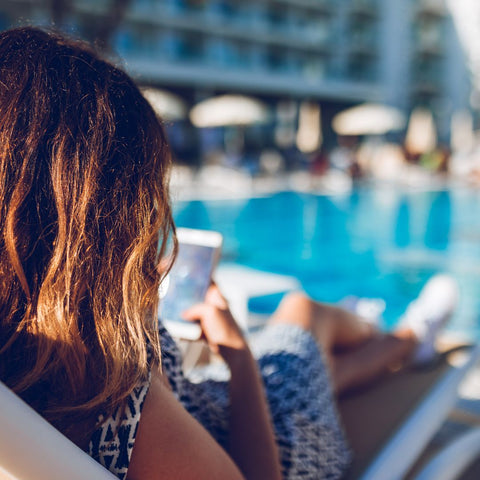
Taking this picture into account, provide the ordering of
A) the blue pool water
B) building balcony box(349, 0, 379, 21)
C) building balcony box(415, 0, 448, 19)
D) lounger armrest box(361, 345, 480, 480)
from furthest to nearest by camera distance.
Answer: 1. building balcony box(415, 0, 448, 19)
2. building balcony box(349, 0, 379, 21)
3. the blue pool water
4. lounger armrest box(361, 345, 480, 480)

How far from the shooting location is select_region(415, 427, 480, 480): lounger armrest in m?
1.32

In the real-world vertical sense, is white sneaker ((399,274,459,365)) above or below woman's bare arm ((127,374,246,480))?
below

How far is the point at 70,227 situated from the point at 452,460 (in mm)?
1037

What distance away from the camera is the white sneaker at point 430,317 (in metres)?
2.05

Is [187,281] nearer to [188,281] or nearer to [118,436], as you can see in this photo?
[188,281]

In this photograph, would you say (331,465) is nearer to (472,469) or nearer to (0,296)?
(472,469)

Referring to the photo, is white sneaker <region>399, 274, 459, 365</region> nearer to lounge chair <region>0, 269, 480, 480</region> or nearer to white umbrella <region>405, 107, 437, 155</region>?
lounge chair <region>0, 269, 480, 480</region>

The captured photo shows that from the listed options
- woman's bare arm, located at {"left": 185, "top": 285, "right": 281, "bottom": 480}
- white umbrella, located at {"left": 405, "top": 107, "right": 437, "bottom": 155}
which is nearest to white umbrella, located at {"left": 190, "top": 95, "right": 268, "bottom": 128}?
white umbrella, located at {"left": 405, "top": 107, "right": 437, "bottom": 155}

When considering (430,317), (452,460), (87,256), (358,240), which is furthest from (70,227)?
(358,240)

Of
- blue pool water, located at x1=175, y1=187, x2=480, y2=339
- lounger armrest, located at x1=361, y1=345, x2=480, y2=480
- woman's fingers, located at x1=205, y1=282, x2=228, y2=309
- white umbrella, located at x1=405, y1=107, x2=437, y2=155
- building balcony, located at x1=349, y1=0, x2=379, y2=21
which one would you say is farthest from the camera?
building balcony, located at x1=349, y1=0, x2=379, y2=21

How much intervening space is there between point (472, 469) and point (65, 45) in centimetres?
163

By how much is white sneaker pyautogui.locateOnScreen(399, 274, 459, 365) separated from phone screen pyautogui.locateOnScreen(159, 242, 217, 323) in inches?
36.8

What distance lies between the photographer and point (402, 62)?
3167 centimetres

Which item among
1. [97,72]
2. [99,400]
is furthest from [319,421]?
[97,72]
